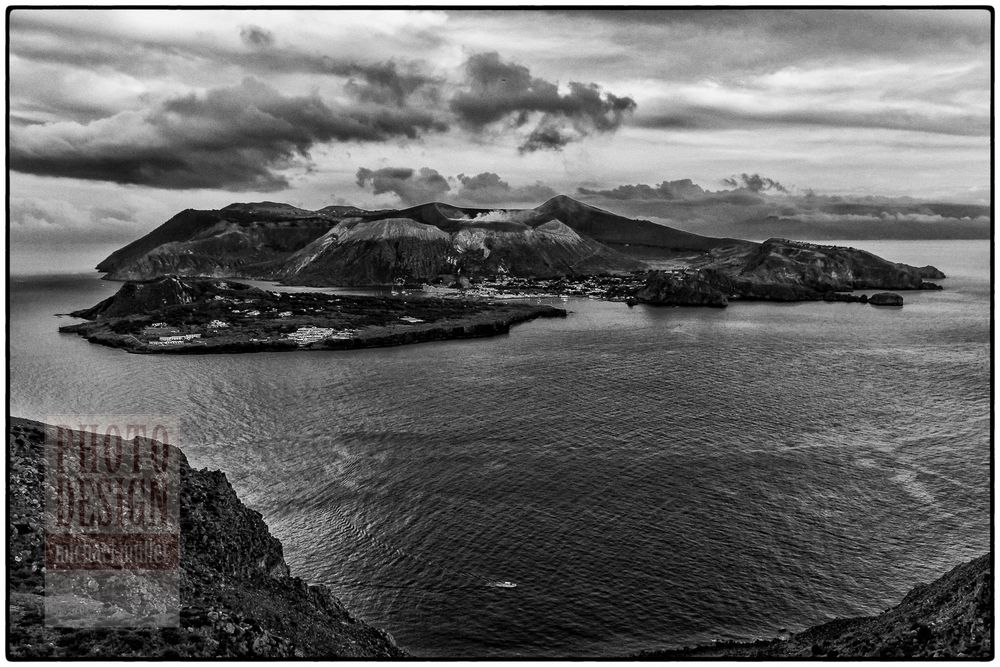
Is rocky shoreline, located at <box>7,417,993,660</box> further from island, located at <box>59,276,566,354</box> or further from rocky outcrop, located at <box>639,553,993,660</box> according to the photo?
island, located at <box>59,276,566,354</box>

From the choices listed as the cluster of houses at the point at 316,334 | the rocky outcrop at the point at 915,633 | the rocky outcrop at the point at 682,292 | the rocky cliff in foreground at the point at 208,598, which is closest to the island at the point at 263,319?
the cluster of houses at the point at 316,334

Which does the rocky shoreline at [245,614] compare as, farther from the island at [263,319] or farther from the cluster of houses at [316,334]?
the cluster of houses at [316,334]

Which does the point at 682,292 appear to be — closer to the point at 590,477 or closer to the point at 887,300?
the point at 887,300

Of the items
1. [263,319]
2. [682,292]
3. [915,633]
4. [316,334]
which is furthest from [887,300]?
[915,633]

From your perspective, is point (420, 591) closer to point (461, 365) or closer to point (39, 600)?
point (39, 600)

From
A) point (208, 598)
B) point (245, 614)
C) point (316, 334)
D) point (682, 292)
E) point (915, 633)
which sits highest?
point (682, 292)

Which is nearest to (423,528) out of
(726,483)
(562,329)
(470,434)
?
(470,434)
